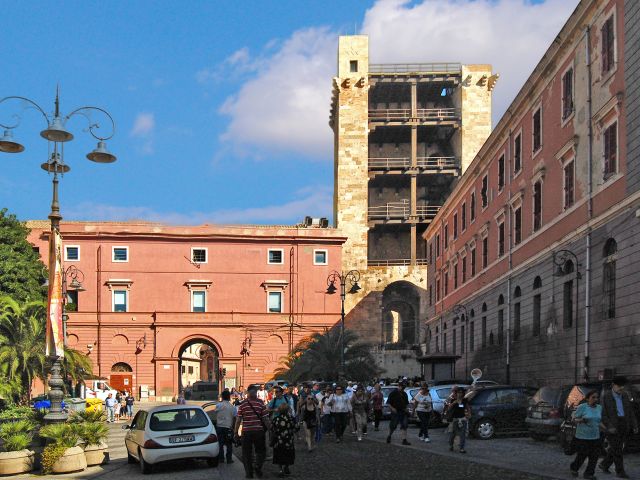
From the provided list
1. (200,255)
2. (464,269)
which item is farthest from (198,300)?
(464,269)

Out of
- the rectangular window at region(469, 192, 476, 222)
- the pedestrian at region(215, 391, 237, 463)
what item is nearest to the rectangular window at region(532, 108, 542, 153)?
the rectangular window at region(469, 192, 476, 222)

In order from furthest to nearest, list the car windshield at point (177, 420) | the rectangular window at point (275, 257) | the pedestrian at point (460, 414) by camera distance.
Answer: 1. the rectangular window at point (275, 257)
2. the pedestrian at point (460, 414)
3. the car windshield at point (177, 420)

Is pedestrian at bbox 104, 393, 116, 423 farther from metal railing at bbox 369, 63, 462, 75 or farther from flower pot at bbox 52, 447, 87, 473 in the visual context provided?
metal railing at bbox 369, 63, 462, 75

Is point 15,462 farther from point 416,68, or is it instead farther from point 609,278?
point 416,68

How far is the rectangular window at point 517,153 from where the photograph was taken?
3591 cm

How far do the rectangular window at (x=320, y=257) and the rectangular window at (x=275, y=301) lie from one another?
368 centimetres

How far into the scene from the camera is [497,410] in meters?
23.0

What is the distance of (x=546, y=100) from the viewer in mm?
31953

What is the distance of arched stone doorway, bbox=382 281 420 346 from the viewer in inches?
2879

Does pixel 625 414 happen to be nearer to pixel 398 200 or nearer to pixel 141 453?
pixel 141 453

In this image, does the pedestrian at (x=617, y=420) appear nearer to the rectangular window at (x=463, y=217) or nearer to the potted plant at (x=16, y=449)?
the potted plant at (x=16, y=449)

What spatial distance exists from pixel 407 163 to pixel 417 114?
4673 millimetres

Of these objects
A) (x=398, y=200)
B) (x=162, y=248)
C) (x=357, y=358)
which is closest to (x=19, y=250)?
(x=162, y=248)

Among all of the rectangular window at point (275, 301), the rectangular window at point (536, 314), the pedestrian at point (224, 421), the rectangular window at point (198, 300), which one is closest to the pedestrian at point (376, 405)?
the rectangular window at point (536, 314)
